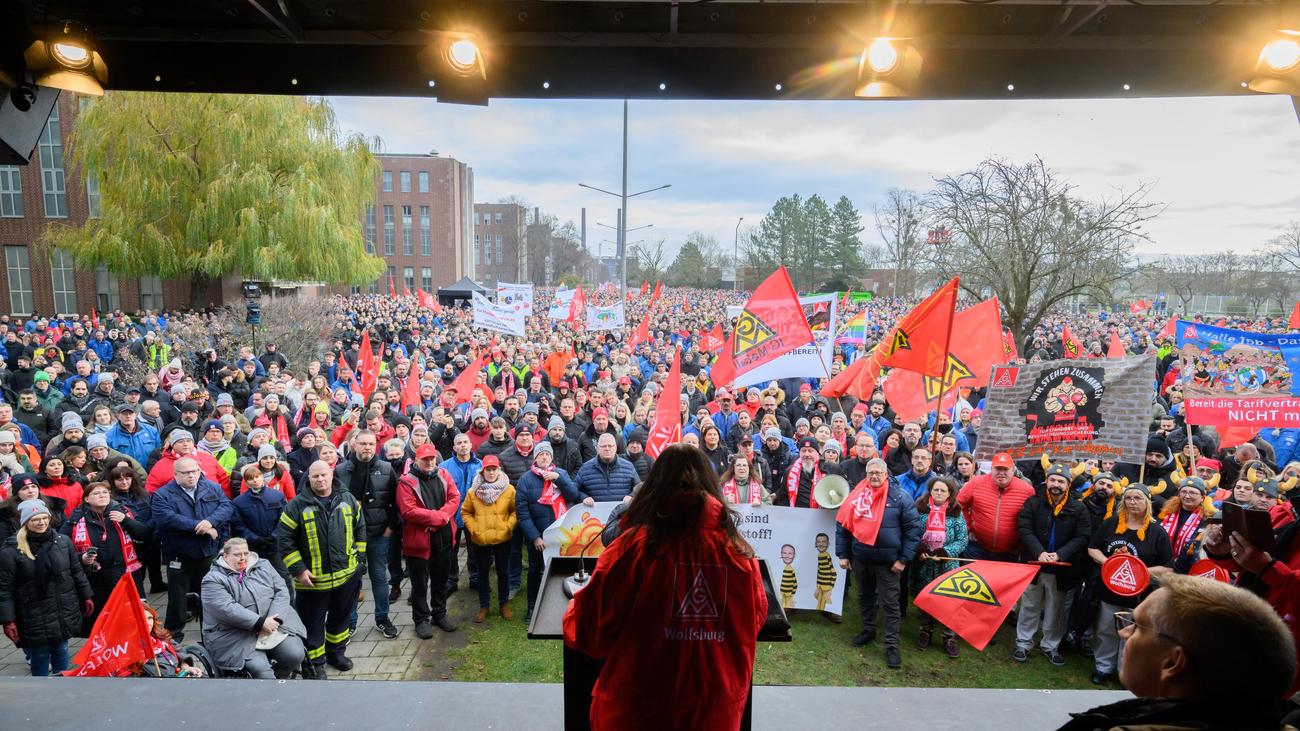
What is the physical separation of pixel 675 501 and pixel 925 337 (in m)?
5.90

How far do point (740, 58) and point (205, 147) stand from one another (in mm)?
25724

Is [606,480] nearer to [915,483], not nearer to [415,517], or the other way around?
[415,517]

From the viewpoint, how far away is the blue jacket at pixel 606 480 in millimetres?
7047

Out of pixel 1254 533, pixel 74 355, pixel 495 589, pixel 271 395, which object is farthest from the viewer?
pixel 74 355

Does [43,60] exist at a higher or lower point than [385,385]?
higher

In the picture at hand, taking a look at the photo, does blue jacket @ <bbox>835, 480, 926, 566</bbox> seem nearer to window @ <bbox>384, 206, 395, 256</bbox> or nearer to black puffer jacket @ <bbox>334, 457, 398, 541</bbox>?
black puffer jacket @ <bbox>334, 457, 398, 541</bbox>

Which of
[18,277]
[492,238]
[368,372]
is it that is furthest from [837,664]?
[492,238]

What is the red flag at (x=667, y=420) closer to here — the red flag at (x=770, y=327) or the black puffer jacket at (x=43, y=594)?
the red flag at (x=770, y=327)

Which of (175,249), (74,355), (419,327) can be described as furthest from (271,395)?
(175,249)

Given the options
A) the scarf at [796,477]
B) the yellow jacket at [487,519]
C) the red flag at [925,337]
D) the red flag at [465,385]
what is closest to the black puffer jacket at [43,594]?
the yellow jacket at [487,519]

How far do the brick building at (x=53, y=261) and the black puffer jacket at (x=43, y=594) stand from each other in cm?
3407

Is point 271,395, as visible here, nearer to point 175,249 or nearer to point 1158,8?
point 1158,8

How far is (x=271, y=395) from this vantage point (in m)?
9.44

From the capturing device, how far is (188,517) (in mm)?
6070
